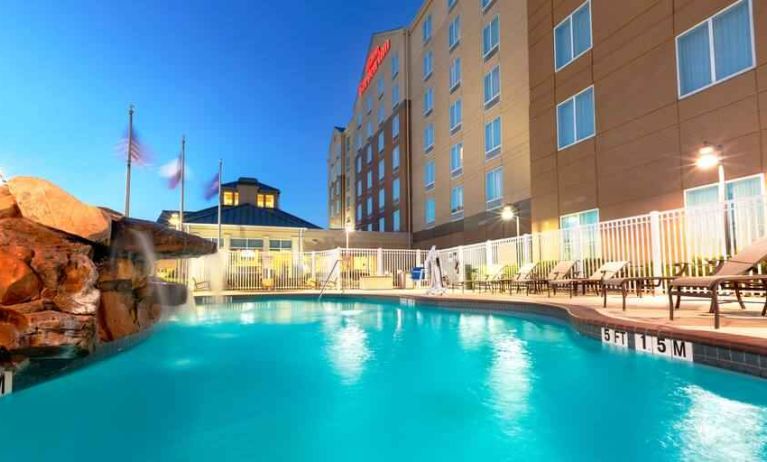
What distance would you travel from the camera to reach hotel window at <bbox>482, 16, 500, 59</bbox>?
18922mm

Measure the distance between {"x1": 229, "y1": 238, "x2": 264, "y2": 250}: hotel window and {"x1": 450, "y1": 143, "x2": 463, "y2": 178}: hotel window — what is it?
11601 mm

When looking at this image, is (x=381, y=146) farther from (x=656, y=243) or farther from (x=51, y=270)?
(x=51, y=270)

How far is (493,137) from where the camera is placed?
63.5 feet

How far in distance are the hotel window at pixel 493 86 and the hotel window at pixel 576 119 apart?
17.5 feet

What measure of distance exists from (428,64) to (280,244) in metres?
13.8

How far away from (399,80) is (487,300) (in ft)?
76.6

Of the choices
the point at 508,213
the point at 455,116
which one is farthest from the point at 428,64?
the point at 508,213

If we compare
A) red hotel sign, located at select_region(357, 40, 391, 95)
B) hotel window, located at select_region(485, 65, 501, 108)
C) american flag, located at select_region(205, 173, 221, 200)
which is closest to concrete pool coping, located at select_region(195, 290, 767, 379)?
hotel window, located at select_region(485, 65, 501, 108)

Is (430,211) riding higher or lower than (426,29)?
lower

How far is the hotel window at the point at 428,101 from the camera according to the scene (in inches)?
1002

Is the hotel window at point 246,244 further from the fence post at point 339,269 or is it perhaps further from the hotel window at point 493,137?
the hotel window at point 493,137

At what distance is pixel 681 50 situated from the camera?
397 inches

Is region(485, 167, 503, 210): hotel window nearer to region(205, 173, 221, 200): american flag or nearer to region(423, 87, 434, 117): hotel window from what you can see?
region(423, 87, 434, 117): hotel window

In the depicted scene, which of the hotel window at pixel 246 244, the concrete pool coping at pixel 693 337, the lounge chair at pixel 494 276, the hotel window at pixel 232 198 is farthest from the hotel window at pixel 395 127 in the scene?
the concrete pool coping at pixel 693 337
